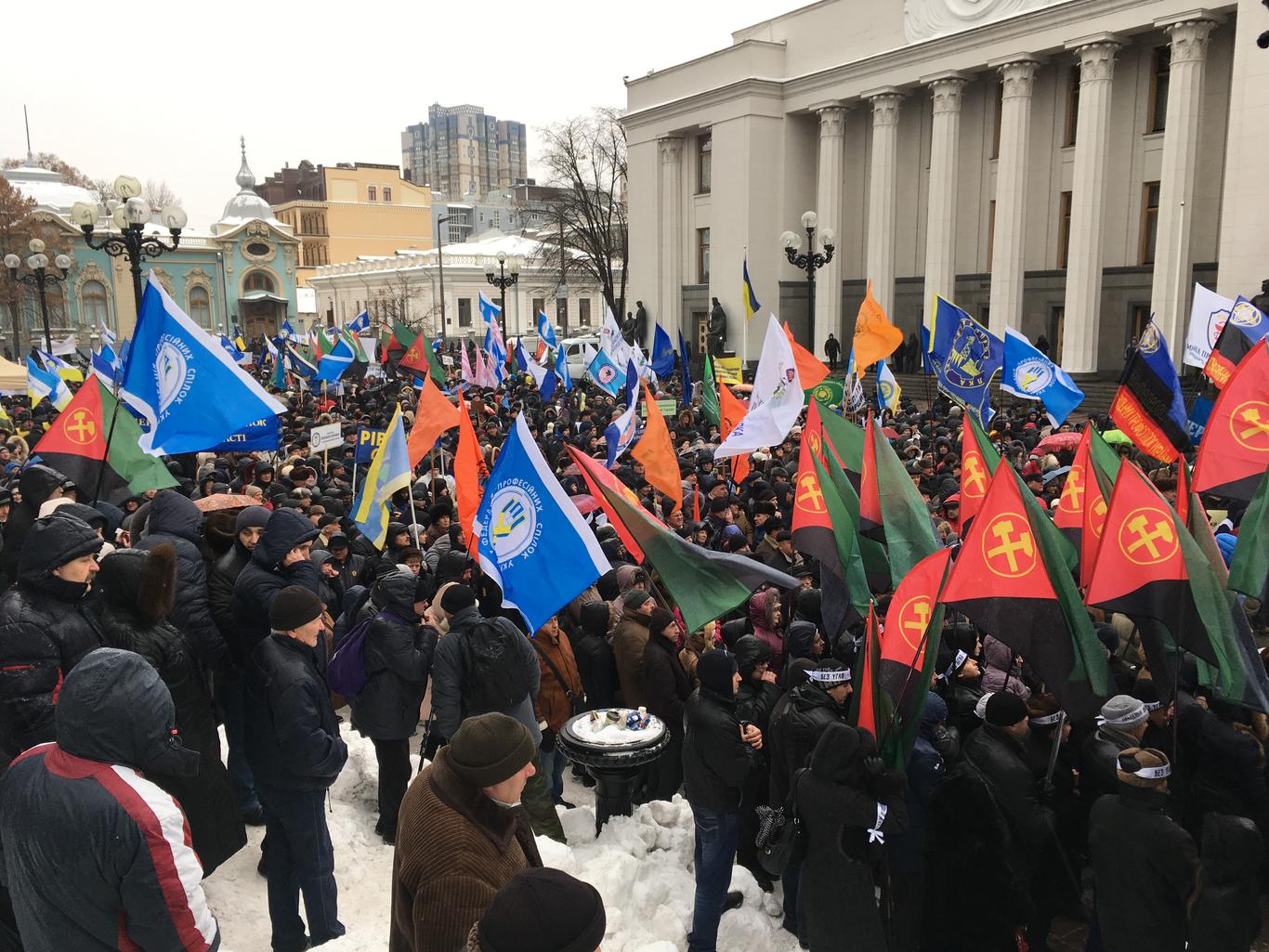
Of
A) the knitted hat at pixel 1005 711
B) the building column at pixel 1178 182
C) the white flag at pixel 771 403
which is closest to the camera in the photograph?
the knitted hat at pixel 1005 711

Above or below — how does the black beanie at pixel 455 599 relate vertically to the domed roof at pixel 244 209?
below

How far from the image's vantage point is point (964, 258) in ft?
100

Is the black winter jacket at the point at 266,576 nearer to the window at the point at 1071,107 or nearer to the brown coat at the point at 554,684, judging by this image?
the brown coat at the point at 554,684

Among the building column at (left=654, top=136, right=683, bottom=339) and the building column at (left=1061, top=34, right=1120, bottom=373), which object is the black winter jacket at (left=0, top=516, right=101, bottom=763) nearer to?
the building column at (left=1061, top=34, right=1120, bottom=373)

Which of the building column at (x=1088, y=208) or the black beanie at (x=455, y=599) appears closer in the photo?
the black beanie at (x=455, y=599)

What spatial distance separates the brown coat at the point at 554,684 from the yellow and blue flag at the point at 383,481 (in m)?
2.17

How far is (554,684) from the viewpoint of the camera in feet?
20.6

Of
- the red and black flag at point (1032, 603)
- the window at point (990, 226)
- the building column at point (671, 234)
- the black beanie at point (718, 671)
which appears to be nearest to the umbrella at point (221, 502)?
the black beanie at point (718, 671)

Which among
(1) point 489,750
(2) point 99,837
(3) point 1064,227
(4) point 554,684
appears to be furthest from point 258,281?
(1) point 489,750

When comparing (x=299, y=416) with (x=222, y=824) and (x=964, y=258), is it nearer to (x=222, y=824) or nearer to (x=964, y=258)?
(x=222, y=824)

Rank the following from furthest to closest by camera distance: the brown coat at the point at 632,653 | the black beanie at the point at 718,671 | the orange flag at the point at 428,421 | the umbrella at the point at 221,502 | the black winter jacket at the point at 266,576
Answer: the orange flag at the point at 428,421
the umbrella at the point at 221,502
the brown coat at the point at 632,653
the black winter jacket at the point at 266,576
the black beanie at the point at 718,671

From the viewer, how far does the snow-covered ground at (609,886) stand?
15.6 feet

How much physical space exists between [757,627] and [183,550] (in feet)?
12.4

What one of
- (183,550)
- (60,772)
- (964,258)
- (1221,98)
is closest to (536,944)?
(60,772)
